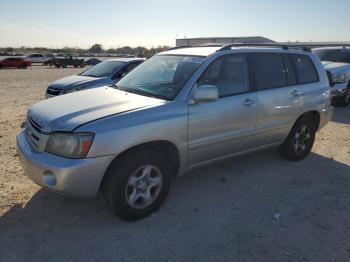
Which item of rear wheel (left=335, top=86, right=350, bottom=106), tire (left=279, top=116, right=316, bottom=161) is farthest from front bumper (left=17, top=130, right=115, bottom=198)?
rear wheel (left=335, top=86, right=350, bottom=106)

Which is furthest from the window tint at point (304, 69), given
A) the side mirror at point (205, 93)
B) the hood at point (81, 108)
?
the hood at point (81, 108)

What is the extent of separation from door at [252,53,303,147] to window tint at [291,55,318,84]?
14cm

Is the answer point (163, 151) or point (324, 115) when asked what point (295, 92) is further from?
point (163, 151)

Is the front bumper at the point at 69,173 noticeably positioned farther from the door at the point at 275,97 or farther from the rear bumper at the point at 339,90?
the rear bumper at the point at 339,90

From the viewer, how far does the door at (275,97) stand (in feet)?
15.0

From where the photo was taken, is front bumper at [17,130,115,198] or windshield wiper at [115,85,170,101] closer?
front bumper at [17,130,115,198]

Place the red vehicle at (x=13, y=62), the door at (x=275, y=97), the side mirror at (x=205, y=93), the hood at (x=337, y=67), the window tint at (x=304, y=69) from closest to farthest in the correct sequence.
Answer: the side mirror at (x=205, y=93) < the door at (x=275, y=97) < the window tint at (x=304, y=69) < the hood at (x=337, y=67) < the red vehicle at (x=13, y=62)

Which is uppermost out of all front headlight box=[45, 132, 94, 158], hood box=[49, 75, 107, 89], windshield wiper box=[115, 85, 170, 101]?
windshield wiper box=[115, 85, 170, 101]

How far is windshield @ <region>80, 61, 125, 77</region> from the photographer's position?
30.3 ft

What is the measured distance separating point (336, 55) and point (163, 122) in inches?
403

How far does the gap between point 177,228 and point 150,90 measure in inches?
64.6

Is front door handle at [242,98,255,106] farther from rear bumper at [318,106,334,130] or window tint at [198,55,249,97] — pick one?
rear bumper at [318,106,334,130]

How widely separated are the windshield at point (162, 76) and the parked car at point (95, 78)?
397cm

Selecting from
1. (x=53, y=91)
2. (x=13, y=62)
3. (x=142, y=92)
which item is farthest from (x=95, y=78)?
(x=13, y=62)
